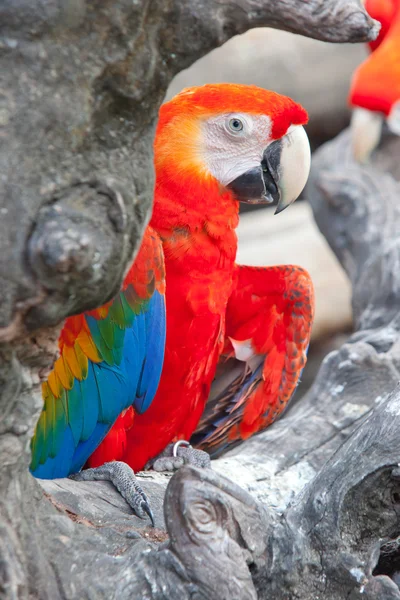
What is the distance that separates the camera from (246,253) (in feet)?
11.1

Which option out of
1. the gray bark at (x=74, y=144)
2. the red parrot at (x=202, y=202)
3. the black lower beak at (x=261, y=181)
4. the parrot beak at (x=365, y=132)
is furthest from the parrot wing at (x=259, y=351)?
the gray bark at (x=74, y=144)

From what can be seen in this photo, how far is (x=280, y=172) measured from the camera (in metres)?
1.52

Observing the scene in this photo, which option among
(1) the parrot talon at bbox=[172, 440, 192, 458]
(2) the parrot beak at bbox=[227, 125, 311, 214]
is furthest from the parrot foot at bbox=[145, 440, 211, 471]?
(2) the parrot beak at bbox=[227, 125, 311, 214]

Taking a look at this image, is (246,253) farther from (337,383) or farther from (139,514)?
(139,514)

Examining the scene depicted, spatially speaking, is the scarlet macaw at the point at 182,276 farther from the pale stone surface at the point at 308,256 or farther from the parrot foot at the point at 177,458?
the pale stone surface at the point at 308,256

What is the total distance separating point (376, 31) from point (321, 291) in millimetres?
2651

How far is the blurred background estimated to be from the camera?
11.4 ft

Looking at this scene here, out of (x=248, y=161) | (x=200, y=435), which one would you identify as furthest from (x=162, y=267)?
(x=200, y=435)

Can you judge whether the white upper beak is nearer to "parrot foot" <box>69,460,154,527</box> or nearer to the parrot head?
the parrot head

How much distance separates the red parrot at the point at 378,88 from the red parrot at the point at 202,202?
0.82m

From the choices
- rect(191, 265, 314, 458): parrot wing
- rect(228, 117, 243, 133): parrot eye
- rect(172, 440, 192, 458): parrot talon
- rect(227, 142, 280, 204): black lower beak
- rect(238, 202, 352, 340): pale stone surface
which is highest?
rect(228, 117, 243, 133): parrot eye

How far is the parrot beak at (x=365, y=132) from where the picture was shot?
Answer: 2.27 metres

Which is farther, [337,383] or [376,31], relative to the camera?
[337,383]

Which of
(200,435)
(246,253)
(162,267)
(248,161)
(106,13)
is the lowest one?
(246,253)
